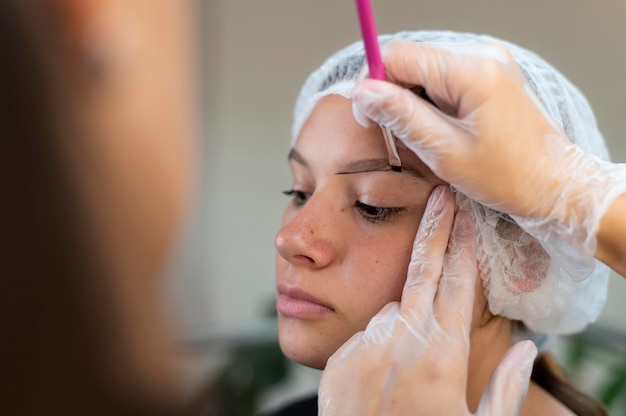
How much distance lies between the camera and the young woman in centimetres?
106

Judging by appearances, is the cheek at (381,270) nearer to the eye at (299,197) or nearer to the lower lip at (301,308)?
the lower lip at (301,308)

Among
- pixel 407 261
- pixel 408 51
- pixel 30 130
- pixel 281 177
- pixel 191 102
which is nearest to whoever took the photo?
pixel 30 130

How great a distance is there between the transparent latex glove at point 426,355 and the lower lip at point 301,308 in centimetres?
9

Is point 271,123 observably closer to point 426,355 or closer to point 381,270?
point 381,270

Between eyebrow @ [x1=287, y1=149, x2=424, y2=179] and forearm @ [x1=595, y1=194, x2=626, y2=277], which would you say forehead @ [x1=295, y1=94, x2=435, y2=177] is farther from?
forearm @ [x1=595, y1=194, x2=626, y2=277]

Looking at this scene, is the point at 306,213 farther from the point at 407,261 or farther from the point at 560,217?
the point at 560,217

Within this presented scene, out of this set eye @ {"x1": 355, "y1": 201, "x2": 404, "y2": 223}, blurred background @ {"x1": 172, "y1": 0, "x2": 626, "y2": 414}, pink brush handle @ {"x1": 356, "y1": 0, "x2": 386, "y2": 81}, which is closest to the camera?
pink brush handle @ {"x1": 356, "y1": 0, "x2": 386, "y2": 81}

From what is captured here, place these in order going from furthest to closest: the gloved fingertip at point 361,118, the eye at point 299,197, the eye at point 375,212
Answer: the eye at point 299,197, the eye at point 375,212, the gloved fingertip at point 361,118

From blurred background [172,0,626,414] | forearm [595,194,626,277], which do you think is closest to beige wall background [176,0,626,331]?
blurred background [172,0,626,414]

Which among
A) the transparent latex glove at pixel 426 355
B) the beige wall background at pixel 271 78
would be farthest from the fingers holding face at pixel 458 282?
the beige wall background at pixel 271 78

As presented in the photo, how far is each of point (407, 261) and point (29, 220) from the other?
742 mm

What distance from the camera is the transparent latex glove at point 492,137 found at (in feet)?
2.92

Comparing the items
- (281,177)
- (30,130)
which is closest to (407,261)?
(30,130)

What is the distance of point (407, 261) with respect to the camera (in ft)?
3.49
